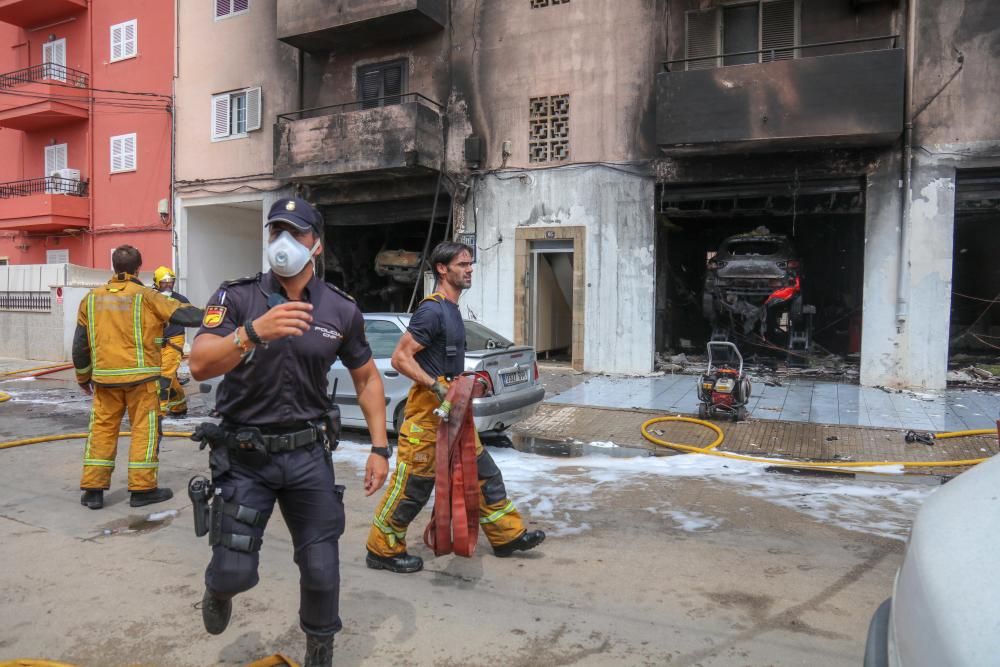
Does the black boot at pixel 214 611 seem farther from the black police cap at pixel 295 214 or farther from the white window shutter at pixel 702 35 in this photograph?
the white window shutter at pixel 702 35

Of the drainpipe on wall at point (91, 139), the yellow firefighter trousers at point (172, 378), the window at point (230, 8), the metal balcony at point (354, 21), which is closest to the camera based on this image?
the yellow firefighter trousers at point (172, 378)

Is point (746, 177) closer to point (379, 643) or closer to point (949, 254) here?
point (949, 254)

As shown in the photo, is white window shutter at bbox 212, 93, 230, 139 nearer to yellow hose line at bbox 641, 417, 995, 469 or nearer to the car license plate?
the car license plate

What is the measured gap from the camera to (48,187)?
803 inches

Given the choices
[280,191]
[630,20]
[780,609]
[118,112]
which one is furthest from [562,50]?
[118,112]

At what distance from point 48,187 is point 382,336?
58.4 feet

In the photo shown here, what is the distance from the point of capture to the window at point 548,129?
1325cm

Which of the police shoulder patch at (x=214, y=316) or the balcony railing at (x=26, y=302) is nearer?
the police shoulder patch at (x=214, y=316)

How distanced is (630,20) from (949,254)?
6651 mm

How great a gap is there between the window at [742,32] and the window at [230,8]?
10668 mm

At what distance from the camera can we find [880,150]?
442 inches

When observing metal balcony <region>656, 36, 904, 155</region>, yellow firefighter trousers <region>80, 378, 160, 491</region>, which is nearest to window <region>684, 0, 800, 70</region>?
metal balcony <region>656, 36, 904, 155</region>

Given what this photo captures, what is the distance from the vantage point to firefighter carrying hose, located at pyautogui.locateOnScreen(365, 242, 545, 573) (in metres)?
3.98

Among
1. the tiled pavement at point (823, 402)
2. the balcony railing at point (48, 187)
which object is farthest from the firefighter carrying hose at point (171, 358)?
the balcony railing at point (48, 187)
